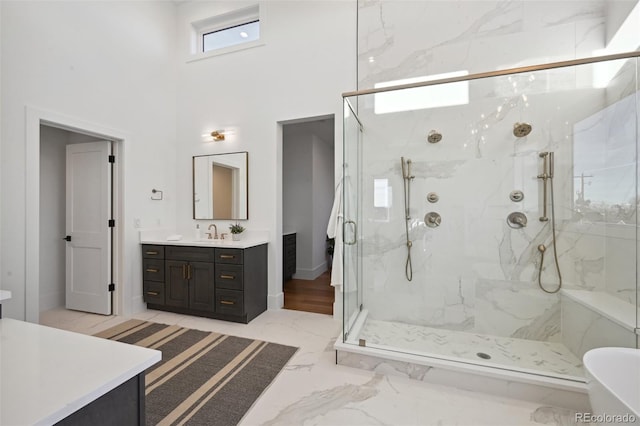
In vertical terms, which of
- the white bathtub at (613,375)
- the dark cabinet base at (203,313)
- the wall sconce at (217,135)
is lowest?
the dark cabinet base at (203,313)

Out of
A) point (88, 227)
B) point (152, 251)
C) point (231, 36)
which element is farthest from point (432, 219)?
point (88, 227)

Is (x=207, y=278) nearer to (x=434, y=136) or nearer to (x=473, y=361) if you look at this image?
(x=473, y=361)

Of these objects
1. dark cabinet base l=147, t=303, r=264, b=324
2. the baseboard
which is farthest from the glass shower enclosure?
dark cabinet base l=147, t=303, r=264, b=324

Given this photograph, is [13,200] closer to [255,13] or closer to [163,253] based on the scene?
[163,253]

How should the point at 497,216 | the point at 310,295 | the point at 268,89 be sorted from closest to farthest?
the point at 497,216
the point at 268,89
the point at 310,295

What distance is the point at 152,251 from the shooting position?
11.0 feet

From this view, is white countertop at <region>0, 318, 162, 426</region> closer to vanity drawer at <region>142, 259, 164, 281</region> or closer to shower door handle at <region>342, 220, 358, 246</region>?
shower door handle at <region>342, 220, 358, 246</region>

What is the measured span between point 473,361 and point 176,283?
3001 millimetres

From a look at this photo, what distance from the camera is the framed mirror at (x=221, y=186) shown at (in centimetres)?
358

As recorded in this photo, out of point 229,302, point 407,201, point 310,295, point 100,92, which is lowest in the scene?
point 310,295

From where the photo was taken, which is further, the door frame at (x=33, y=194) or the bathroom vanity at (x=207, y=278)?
the bathroom vanity at (x=207, y=278)

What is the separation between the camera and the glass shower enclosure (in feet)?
7.02

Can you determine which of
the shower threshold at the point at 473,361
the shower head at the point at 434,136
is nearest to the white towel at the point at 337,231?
the shower threshold at the point at 473,361

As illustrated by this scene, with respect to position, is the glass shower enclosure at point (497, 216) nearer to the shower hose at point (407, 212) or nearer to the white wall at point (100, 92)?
the shower hose at point (407, 212)
